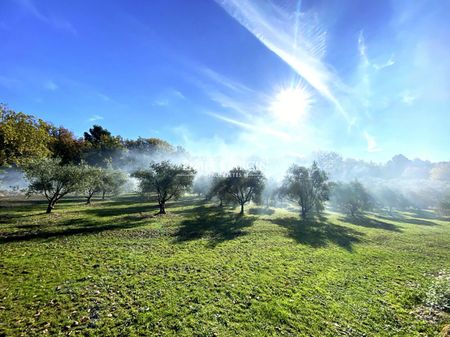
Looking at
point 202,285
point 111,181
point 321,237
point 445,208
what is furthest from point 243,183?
point 445,208

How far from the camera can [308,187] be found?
146 feet

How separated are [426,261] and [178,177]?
33.0m

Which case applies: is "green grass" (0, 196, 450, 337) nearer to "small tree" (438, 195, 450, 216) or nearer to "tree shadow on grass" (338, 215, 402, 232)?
"tree shadow on grass" (338, 215, 402, 232)

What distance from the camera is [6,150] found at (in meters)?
28.0

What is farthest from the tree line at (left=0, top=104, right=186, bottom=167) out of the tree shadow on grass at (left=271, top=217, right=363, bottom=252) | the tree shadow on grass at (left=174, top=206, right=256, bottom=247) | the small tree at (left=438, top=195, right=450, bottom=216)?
the small tree at (left=438, top=195, right=450, bottom=216)

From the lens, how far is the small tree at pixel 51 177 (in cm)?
3034

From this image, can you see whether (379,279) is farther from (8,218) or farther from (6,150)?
(6,150)

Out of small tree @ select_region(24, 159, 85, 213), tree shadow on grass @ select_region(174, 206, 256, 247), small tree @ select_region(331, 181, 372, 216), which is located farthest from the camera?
small tree @ select_region(331, 181, 372, 216)

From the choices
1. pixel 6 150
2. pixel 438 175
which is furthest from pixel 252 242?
pixel 438 175

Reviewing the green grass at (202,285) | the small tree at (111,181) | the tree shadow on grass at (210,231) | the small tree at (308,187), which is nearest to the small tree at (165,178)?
the tree shadow on grass at (210,231)

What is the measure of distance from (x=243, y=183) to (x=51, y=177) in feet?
104

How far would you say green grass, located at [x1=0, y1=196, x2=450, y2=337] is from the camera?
28.8 ft

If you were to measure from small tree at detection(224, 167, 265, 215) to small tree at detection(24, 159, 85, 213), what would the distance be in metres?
26.0

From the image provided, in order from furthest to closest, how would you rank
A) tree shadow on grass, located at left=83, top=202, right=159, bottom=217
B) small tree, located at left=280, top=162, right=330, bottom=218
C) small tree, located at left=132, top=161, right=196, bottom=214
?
1. small tree, located at left=280, top=162, right=330, bottom=218
2. small tree, located at left=132, top=161, right=196, bottom=214
3. tree shadow on grass, located at left=83, top=202, right=159, bottom=217
